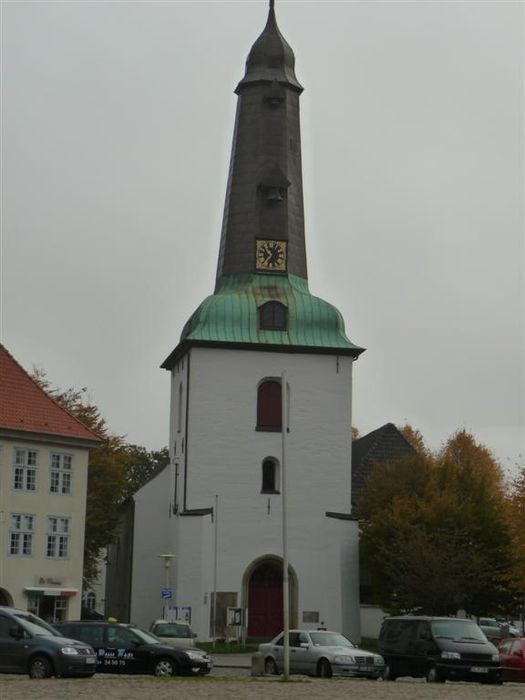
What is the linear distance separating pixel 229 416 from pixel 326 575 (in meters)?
7.39

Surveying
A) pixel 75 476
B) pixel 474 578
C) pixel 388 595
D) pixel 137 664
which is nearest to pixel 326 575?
pixel 388 595

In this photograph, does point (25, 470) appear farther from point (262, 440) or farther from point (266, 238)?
point (266, 238)

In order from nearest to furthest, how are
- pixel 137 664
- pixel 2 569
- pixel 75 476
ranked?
pixel 137 664 < pixel 2 569 < pixel 75 476

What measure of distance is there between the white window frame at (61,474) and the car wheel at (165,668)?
824 inches

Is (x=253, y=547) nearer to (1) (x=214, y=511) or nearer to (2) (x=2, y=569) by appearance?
(1) (x=214, y=511)

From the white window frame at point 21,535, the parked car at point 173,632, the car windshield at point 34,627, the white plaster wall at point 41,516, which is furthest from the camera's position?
the white window frame at point 21,535

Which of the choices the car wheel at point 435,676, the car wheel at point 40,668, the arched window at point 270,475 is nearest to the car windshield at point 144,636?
the car wheel at point 40,668

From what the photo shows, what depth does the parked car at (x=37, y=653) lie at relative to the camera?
26.6 meters

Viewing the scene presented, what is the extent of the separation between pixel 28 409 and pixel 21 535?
4.88m

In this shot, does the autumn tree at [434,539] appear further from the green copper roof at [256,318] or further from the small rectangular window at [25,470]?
the small rectangular window at [25,470]

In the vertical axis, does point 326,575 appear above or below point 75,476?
below

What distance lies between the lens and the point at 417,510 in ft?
165

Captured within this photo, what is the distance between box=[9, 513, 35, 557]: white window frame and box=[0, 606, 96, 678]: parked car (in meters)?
20.8

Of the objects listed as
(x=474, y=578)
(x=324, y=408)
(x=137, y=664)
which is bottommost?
(x=137, y=664)
